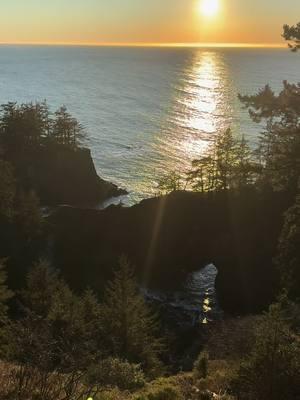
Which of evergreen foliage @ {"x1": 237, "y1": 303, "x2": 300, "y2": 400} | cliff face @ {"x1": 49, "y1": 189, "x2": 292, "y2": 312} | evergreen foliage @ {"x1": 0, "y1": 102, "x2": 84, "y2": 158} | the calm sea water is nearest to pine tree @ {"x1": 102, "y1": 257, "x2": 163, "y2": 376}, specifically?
evergreen foliage @ {"x1": 237, "y1": 303, "x2": 300, "y2": 400}

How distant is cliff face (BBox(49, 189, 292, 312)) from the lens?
51.4 meters

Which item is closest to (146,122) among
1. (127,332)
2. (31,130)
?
(31,130)

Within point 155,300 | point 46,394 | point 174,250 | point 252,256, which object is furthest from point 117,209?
point 46,394

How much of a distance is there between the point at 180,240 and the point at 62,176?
106 feet

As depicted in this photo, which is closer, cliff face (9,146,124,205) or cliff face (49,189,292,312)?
cliff face (49,189,292,312)

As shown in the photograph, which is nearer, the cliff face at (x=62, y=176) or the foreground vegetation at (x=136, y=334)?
the foreground vegetation at (x=136, y=334)

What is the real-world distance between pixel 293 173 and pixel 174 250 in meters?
39.5

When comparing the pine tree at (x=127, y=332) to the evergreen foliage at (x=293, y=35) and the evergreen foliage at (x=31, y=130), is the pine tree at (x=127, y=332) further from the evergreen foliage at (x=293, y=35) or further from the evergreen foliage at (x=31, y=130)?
the evergreen foliage at (x=31, y=130)

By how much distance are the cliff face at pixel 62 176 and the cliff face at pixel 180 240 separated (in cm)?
1771

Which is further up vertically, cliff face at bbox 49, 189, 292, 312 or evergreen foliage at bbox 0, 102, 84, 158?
evergreen foliage at bbox 0, 102, 84, 158

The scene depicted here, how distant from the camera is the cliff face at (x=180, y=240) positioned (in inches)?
2024

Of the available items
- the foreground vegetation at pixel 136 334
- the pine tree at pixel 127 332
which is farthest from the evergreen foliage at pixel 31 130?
the pine tree at pixel 127 332

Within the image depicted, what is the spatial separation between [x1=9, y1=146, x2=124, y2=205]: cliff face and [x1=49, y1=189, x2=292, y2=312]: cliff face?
1771 centimetres

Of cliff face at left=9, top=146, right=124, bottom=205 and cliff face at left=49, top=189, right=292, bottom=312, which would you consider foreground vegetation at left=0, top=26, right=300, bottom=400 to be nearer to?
cliff face at left=49, top=189, right=292, bottom=312
